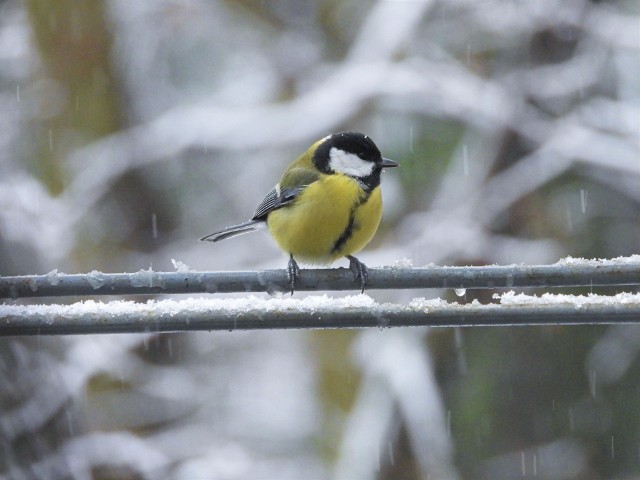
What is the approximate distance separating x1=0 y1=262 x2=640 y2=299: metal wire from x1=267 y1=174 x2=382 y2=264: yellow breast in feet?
4.62

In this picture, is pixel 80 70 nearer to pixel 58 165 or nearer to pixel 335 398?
pixel 58 165

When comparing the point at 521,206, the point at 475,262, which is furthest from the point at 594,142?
the point at 475,262

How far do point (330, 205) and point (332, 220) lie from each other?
0.21 feet

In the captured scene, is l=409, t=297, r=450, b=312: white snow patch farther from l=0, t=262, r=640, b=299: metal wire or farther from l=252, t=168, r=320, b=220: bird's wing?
l=252, t=168, r=320, b=220: bird's wing

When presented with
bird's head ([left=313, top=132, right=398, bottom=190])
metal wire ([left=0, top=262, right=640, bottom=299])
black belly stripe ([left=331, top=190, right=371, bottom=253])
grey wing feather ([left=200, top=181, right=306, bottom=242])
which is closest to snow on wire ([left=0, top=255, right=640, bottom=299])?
metal wire ([left=0, top=262, right=640, bottom=299])

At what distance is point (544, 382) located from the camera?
5.69 meters

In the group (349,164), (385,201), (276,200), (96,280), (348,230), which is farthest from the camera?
(385,201)

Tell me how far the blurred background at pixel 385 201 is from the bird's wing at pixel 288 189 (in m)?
1.93

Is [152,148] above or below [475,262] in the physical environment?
above

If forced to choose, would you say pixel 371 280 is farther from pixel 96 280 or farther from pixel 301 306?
pixel 96 280

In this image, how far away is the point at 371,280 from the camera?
162 cm

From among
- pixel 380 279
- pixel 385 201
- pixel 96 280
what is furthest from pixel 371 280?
pixel 385 201

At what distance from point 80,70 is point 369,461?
12.1 feet

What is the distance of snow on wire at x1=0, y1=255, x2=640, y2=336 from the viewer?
5.03ft
